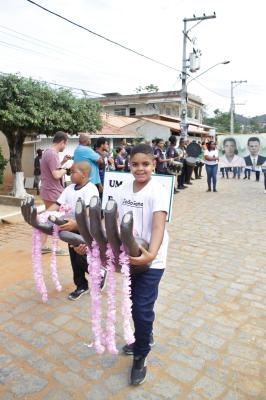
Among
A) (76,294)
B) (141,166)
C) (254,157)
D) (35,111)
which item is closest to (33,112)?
(35,111)

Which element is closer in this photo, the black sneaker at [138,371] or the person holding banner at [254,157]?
the black sneaker at [138,371]

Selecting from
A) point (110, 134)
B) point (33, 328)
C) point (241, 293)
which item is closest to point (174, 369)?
point (33, 328)

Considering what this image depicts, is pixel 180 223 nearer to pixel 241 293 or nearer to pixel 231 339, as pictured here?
pixel 241 293

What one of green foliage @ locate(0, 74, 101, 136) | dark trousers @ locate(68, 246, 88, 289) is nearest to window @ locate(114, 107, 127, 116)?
green foliage @ locate(0, 74, 101, 136)

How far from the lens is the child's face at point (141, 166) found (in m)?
2.28

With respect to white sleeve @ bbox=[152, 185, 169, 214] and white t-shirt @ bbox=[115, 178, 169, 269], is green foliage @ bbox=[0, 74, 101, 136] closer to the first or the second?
white t-shirt @ bbox=[115, 178, 169, 269]

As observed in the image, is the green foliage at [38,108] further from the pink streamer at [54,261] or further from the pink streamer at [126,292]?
the pink streamer at [126,292]

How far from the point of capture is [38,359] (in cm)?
270

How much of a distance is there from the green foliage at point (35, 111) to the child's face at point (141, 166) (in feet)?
22.9

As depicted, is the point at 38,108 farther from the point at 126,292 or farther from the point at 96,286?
the point at 126,292

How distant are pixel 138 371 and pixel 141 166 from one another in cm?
146

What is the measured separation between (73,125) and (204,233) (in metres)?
5.91

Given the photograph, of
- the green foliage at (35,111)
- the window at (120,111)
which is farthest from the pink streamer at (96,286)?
the window at (120,111)

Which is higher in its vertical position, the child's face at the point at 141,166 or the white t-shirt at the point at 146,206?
the child's face at the point at 141,166
